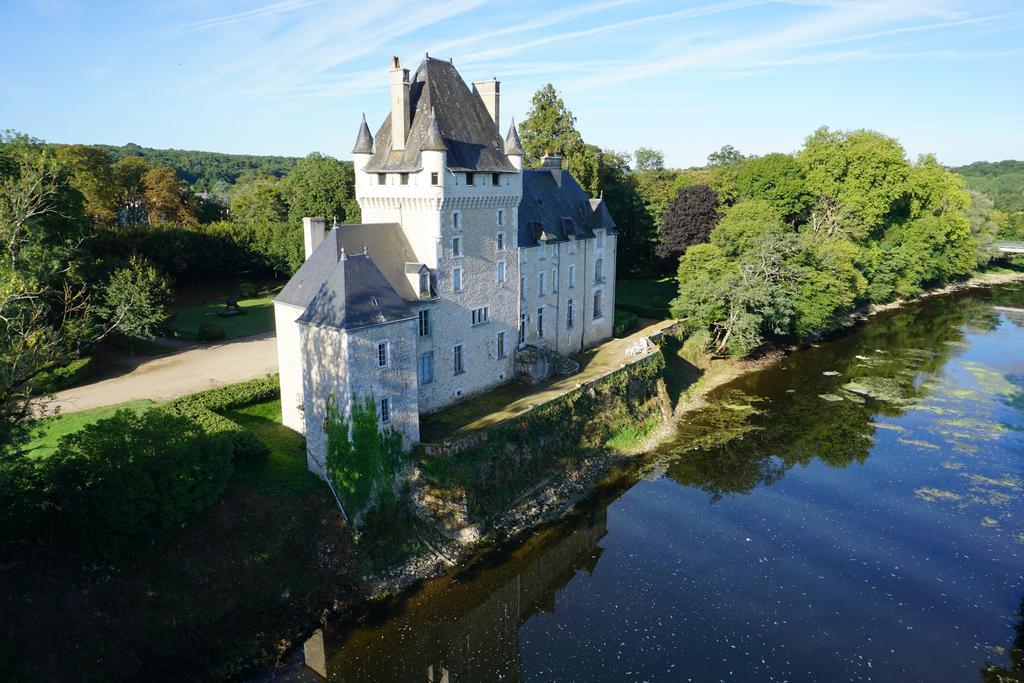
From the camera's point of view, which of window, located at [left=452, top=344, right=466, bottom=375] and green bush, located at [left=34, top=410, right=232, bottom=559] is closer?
green bush, located at [left=34, top=410, right=232, bottom=559]

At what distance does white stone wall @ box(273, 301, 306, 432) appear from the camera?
27.2 meters

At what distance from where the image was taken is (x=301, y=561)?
875 inches

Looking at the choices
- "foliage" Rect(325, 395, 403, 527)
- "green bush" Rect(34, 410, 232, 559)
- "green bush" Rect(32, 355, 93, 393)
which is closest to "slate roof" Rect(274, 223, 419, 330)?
"foliage" Rect(325, 395, 403, 527)

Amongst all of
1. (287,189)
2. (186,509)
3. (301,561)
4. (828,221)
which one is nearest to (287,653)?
(301,561)

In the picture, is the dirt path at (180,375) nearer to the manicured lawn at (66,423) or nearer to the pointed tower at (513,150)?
the manicured lawn at (66,423)

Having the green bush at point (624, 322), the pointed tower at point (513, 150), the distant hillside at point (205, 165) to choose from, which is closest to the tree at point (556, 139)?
the green bush at point (624, 322)

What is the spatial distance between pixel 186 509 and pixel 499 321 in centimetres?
1658

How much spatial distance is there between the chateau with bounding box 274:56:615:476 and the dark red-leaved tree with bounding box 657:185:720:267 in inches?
1012

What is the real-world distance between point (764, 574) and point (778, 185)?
4807 centimetres

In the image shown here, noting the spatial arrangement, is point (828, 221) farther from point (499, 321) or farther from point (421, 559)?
point (421, 559)

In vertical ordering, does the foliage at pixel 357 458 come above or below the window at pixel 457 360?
below

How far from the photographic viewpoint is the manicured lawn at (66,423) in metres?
23.2

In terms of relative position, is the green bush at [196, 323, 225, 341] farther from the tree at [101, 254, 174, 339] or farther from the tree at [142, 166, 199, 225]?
the tree at [142, 166, 199, 225]

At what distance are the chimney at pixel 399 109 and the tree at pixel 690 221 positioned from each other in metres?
34.4
